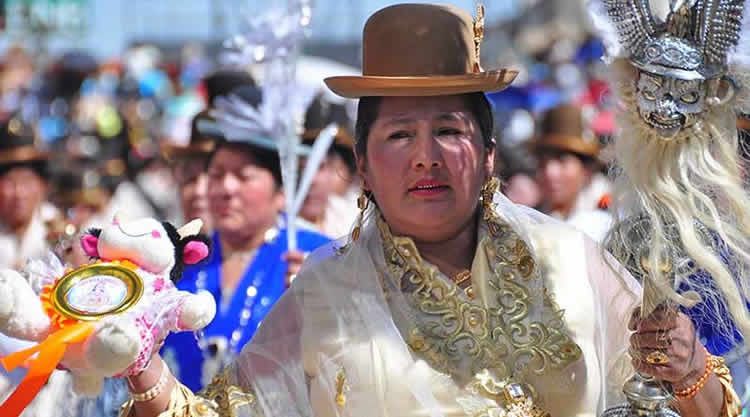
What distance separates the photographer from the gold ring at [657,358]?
11.0 feet

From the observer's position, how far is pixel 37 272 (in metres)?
3.70

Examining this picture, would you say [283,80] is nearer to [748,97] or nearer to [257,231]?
[257,231]

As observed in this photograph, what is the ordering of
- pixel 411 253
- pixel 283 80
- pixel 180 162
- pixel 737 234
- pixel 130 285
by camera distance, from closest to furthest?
1. pixel 737 234
2. pixel 130 285
3. pixel 411 253
4. pixel 283 80
5. pixel 180 162

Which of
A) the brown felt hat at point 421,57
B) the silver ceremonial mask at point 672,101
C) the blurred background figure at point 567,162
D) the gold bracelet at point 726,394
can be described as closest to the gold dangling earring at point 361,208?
the brown felt hat at point 421,57

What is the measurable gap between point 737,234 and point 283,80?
3.29 meters

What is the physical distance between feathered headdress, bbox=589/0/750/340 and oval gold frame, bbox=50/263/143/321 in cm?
118

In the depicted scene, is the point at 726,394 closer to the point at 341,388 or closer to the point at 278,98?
the point at 341,388

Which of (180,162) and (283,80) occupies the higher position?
(283,80)

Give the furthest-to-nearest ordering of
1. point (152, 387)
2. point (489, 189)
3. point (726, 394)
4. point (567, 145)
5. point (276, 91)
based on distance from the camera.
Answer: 1. point (567, 145)
2. point (276, 91)
3. point (489, 189)
4. point (152, 387)
5. point (726, 394)

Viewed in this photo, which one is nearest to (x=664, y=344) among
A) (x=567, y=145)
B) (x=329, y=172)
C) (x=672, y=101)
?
(x=672, y=101)

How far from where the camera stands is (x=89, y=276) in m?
3.63

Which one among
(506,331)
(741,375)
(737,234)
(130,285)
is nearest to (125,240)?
(130,285)

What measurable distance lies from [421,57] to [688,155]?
2.57 feet

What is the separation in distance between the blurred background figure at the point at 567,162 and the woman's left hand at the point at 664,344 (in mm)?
5320
